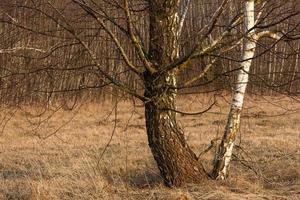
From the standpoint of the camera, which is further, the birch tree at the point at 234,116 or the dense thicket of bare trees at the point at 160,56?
the birch tree at the point at 234,116

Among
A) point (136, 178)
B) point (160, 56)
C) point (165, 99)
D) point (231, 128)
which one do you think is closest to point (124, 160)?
point (136, 178)

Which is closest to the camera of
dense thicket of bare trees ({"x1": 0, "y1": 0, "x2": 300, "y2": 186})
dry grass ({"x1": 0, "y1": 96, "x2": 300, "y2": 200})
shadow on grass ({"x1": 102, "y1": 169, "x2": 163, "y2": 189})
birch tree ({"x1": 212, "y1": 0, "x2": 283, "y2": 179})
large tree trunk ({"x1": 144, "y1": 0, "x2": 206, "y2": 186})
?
dense thicket of bare trees ({"x1": 0, "y1": 0, "x2": 300, "y2": 186})

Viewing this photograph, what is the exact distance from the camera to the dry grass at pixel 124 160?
6.42m

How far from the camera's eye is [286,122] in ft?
47.1

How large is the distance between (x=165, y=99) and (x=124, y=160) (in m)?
3.47

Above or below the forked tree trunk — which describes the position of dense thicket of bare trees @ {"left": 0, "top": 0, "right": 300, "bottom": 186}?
above

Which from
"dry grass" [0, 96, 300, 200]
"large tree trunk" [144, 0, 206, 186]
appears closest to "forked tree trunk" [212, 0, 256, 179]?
"dry grass" [0, 96, 300, 200]

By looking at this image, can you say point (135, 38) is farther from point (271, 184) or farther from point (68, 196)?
point (271, 184)

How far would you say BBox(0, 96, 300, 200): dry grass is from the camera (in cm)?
642

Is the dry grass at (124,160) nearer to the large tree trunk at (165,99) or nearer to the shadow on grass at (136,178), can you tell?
the shadow on grass at (136,178)

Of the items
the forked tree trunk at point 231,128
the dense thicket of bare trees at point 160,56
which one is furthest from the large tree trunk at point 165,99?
the forked tree trunk at point 231,128

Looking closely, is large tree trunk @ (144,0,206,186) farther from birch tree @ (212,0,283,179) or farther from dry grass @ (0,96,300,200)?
birch tree @ (212,0,283,179)

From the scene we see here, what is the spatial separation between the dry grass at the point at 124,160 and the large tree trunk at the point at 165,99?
0.31m

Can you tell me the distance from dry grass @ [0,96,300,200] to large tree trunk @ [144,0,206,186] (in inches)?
12.1
